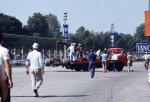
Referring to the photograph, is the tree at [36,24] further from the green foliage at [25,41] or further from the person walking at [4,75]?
the person walking at [4,75]

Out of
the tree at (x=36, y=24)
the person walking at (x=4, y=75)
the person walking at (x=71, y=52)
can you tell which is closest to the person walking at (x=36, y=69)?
the person walking at (x=4, y=75)

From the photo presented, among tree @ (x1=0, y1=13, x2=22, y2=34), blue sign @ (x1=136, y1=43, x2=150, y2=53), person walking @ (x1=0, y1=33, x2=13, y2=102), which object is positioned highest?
tree @ (x1=0, y1=13, x2=22, y2=34)

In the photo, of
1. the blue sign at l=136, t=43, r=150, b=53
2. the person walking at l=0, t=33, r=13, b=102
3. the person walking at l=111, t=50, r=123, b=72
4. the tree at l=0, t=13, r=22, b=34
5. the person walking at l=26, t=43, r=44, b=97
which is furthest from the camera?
the tree at l=0, t=13, r=22, b=34

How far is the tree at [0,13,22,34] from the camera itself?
112 m

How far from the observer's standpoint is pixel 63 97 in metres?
17.0

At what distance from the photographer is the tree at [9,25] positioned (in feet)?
366

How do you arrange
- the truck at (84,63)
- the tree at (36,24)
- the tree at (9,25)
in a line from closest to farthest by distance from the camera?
the truck at (84,63) → the tree at (9,25) → the tree at (36,24)

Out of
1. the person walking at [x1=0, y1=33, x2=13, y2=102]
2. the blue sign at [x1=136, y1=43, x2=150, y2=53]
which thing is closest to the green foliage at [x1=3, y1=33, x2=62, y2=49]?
the blue sign at [x1=136, y1=43, x2=150, y2=53]

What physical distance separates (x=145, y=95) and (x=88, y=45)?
3700 inches

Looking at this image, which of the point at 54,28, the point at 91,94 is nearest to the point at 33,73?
the point at 91,94

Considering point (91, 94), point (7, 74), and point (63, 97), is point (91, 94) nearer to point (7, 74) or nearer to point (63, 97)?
point (63, 97)

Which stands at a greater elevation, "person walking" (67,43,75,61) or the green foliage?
the green foliage

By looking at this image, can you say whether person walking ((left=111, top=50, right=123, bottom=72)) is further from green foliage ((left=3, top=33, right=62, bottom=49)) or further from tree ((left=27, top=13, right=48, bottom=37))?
tree ((left=27, top=13, right=48, bottom=37))

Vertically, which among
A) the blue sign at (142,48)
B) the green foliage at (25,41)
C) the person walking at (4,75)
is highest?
the green foliage at (25,41)
